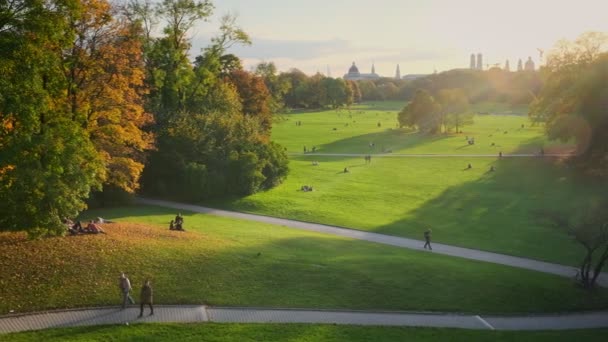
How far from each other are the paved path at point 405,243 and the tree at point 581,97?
28050mm

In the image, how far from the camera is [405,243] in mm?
36531

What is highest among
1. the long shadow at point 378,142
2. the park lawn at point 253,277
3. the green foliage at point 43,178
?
the green foliage at point 43,178

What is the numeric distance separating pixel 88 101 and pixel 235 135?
2204 cm

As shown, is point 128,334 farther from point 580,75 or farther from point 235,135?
point 580,75

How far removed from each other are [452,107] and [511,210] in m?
57.1

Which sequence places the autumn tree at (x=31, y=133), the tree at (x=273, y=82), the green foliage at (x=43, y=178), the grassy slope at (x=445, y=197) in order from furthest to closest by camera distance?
the tree at (x=273, y=82), the grassy slope at (x=445, y=197), the green foliage at (x=43, y=178), the autumn tree at (x=31, y=133)

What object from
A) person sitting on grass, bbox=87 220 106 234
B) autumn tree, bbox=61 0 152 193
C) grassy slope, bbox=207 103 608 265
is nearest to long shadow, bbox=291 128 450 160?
grassy slope, bbox=207 103 608 265

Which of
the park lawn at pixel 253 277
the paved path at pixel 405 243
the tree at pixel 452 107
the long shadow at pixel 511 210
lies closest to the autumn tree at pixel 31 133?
the park lawn at pixel 253 277

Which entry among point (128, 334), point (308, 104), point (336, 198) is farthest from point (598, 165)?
point (308, 104)

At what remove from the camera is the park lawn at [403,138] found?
8150 centimetres

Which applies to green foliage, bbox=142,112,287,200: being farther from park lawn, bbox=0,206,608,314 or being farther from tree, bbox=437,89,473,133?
tree, bbox=437,89,473,133

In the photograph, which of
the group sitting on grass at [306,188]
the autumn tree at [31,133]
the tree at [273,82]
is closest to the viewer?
the autumn tree at [31,133]

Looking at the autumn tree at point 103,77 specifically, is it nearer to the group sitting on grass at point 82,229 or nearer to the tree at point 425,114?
the group sitting on grass at point 82,229

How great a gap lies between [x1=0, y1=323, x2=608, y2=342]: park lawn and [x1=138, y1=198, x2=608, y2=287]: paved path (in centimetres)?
1027
